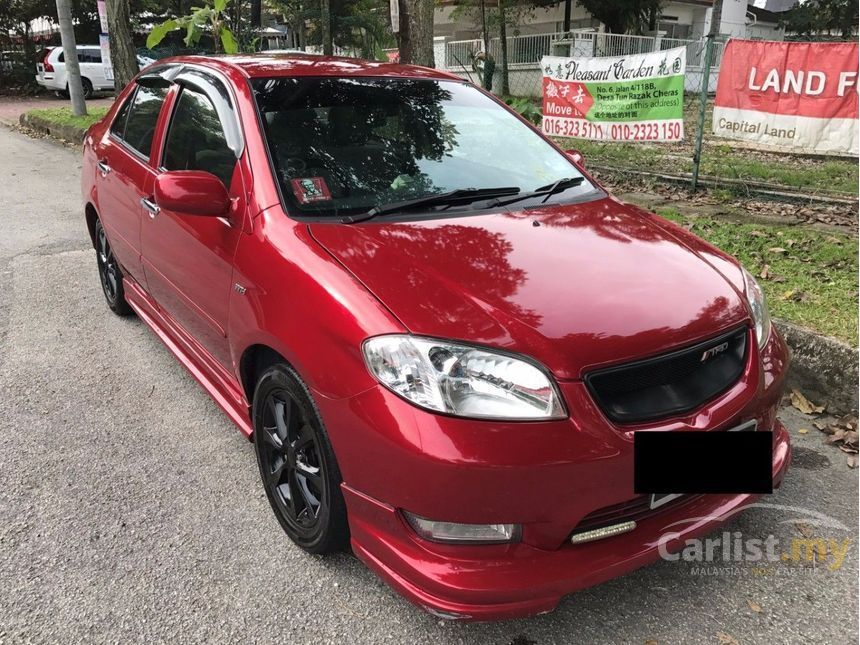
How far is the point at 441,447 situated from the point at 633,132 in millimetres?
6585

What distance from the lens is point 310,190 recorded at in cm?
262

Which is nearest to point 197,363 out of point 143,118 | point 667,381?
point 143,118

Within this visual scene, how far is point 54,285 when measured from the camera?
530 cm

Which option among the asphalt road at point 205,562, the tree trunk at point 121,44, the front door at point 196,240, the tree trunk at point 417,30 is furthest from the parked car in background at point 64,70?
the asphalt road at point 205,562

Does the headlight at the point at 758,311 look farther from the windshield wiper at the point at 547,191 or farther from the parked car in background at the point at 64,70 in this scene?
the parked car in background at the point at 64,70

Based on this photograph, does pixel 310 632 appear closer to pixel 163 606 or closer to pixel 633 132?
pixel 163 606

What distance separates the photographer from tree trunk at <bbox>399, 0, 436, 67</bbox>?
299 inches

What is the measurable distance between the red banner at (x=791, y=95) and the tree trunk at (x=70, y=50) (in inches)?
499

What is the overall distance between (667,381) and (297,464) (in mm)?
1272

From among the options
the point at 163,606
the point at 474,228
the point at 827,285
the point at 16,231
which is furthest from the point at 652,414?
the point at 16,231

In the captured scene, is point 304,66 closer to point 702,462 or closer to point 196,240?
point 196,240

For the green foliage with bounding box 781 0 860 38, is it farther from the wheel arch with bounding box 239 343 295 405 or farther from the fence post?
the wheel arch with bounding box 239 343 295 405

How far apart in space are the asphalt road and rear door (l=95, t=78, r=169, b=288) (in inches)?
30.7

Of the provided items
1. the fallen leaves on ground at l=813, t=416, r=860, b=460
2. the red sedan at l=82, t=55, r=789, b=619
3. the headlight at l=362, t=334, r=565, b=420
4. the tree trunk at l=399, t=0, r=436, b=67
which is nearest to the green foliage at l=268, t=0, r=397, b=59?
the tree trunk at l=399, t=0, r=436, b=67
